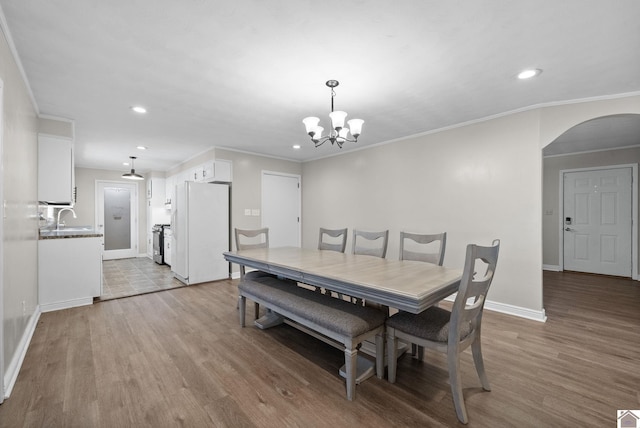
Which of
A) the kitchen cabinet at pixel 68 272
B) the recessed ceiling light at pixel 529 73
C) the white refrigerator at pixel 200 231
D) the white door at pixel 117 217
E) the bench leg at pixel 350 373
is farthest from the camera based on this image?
the white door at pixel 117 217

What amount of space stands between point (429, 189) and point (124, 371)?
12.7 ft

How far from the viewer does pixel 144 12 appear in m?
1.64

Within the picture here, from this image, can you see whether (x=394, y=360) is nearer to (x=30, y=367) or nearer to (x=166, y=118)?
(x=30, y=367)

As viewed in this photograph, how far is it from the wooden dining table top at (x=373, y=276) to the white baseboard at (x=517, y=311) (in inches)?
67.9

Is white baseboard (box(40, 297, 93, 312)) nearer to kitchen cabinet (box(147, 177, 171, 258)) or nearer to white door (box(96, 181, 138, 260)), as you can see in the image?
kitchen cabinet (box(147, 177, 171, 258))

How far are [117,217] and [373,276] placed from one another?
7.65m

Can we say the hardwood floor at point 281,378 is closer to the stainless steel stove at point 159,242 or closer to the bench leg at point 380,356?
the bench leg at point 380,356

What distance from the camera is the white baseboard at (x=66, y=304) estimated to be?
3.28 meters

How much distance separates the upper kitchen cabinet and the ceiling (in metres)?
0.36

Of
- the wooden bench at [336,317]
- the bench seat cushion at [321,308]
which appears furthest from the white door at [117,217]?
the wooden bench at [336,317]

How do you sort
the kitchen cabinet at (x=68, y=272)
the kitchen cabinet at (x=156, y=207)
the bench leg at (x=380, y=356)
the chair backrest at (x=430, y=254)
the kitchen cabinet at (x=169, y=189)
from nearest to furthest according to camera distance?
the bench leg at (x=380, y=356) → the chair backrest at (x=430, y=254) → the kitchen cabinet at (x=68, y=272) → the kitchen cabinet at (x=169, y=189) → the kitchen cabinet at (x=156, y=207)

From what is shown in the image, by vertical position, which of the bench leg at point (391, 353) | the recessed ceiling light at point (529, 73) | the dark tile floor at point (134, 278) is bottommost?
the dark tile floor at point (134, 278)

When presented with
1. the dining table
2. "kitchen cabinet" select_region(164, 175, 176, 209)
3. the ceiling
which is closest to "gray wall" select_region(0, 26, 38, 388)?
the ceiling

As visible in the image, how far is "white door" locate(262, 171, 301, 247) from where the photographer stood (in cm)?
549
